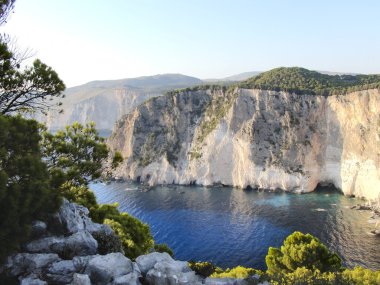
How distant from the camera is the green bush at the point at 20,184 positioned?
1647 centimetres

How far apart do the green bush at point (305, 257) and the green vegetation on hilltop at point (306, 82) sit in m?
69.4

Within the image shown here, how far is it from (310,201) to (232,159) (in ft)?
106

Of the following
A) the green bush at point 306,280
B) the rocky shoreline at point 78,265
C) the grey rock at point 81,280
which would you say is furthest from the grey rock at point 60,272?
the green bush at point 306,280

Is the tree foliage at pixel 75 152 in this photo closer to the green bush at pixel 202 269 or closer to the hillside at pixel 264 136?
the green bush at pixel 202 269

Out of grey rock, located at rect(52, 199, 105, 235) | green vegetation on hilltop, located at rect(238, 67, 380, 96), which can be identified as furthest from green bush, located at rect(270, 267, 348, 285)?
green vegetation on hilltop, located at rect(238, 67, 380, 96)

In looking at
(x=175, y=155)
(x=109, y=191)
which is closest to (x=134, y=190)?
(x=109, y=191)

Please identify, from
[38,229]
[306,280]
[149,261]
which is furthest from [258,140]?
[38,229]

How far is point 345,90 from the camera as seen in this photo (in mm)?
104000

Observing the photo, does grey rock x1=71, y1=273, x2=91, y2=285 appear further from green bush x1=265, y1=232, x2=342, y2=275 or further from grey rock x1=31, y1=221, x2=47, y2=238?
green bush x1=265, y1=232, x2=342, y2=275

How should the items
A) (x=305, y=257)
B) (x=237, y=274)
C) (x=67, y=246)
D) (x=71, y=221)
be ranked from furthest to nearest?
(x=305, y=257) < (x=237, y=274) < (x=71, y=221) < (x=67, y=246)

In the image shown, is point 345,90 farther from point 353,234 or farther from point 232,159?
point 353,234

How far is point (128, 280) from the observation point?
52.5 ft

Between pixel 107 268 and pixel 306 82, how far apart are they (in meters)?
119

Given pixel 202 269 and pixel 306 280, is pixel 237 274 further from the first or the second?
pixel 306 280
